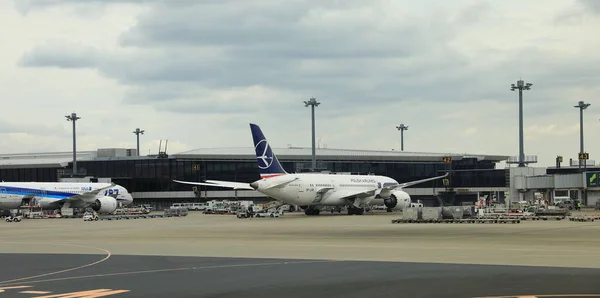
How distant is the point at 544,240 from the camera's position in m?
37.4

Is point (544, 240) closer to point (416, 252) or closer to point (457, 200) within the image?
point (416, 252)

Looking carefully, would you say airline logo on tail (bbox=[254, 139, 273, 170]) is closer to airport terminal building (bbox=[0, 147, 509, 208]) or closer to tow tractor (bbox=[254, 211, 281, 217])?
tow tractor (bbox=[254, 211, 281, 217])

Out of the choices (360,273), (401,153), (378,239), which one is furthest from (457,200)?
(360,273)

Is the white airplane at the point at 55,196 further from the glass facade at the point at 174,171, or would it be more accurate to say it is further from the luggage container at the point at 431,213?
the luggage container at the point at 431,213

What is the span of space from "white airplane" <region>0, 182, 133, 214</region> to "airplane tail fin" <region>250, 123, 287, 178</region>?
24123 mm

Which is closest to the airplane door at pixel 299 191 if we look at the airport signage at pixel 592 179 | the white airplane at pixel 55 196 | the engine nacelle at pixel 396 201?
the engine nacelle at pixel 396 201

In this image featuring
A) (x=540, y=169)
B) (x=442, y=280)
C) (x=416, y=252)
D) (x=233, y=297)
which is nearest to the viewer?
(x=233, y=297)

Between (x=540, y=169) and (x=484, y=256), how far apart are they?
86.8 m

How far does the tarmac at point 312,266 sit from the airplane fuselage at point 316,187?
102 feet

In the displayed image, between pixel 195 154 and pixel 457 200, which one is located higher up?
pixel 195 154

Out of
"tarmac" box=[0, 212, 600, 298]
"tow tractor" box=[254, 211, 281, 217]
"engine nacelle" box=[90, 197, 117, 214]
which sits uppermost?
"tarmac" box=[0, 212, 600, 298]

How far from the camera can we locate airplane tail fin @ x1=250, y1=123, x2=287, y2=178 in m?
74.4

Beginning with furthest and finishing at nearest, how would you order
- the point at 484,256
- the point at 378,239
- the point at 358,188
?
the point at 358,188 → the point at 378,239 → the point at 484,256

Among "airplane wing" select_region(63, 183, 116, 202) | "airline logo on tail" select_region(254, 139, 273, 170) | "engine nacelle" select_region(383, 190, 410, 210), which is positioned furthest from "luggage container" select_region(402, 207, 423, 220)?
"airplane wing" select_region(63, 183, 116, 202)
